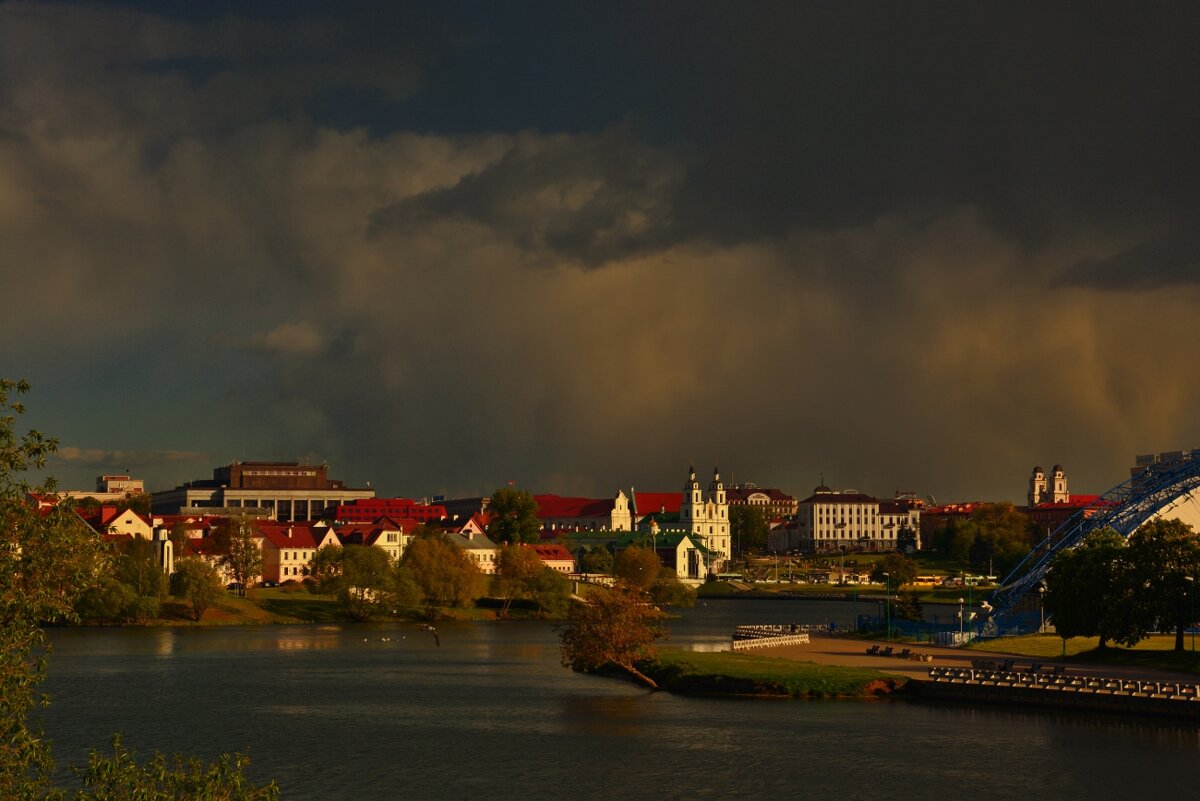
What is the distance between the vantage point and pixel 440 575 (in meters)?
129

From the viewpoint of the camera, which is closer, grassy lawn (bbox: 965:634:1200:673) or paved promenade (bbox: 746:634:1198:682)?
paved promenade (bbox: 746:634:1198:682)

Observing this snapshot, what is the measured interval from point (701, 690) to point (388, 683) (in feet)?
55.1

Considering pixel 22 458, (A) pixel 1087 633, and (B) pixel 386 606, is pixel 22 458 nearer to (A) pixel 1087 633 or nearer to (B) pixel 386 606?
(A) pixel 1087 633

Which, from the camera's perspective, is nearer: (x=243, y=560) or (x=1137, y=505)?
(x=1137, y=505)

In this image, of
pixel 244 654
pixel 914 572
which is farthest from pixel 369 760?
pixel 914 572

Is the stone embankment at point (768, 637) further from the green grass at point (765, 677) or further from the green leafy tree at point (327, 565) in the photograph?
the green leafy tree at point (327, 565)

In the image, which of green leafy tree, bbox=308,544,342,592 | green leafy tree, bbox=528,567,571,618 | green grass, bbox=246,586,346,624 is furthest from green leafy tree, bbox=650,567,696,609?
green grass, bbox=246,586,346,624

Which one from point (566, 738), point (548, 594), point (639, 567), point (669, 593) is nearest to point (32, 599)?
point (566, 738)

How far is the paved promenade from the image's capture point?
2714 inches

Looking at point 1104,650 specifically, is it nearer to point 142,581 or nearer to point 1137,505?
point 1137,505

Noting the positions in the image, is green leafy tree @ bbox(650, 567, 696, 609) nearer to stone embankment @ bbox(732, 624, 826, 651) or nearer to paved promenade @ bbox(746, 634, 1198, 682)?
stone embankment @ bbox(732, 624, 826, 651)

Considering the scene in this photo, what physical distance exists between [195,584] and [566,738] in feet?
223

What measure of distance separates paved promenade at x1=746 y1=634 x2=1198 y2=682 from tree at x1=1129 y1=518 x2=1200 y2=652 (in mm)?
3948

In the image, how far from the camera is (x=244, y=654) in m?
89.0
